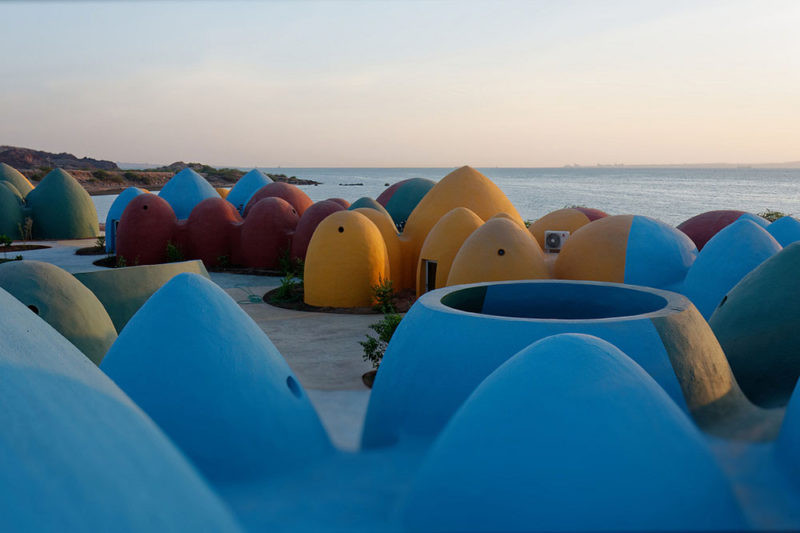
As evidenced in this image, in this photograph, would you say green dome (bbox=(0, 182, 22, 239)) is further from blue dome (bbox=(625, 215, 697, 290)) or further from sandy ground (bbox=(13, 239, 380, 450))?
blue dome (bbox=(625, 215, 697, 290))

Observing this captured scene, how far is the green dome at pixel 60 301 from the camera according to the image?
32.0 ft

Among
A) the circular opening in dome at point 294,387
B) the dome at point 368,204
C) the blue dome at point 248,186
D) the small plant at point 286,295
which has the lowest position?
the small plant at point 286,295

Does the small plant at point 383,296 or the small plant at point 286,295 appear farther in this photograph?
the small plant at point 286,295

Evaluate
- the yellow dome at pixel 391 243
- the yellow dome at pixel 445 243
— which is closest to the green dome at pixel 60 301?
the yellow dome at pixel 445 243

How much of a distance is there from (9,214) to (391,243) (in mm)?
22395

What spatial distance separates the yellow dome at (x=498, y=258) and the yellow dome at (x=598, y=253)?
0.62 metres

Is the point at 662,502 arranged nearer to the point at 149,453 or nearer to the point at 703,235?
the point at 149,453

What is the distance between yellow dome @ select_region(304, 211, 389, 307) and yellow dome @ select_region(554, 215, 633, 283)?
219 inches

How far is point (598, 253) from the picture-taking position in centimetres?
1537

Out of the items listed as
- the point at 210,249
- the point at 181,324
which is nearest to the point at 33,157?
the point at 210,249

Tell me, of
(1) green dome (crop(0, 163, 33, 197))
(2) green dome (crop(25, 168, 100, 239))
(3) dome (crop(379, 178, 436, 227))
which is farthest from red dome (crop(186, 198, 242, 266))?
(1) green dome (crop(0, 163, 33, 197))

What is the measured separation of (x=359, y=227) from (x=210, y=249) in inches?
365

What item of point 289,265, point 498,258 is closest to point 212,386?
point 498,258

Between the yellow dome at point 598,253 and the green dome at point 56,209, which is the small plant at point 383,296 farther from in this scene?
the green dome at point 56,209
